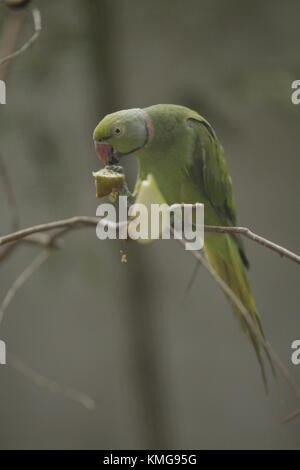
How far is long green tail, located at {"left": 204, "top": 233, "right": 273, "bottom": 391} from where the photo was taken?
1.27 ft

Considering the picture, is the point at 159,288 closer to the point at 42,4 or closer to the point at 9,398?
the point at 9,398

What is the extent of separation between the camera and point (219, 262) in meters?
0.40

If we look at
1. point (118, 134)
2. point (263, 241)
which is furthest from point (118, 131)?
point (263, 241)

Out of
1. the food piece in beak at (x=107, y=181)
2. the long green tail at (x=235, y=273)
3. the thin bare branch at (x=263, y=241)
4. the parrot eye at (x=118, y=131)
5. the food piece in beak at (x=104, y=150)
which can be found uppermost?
the parrot eye at (x=118, y=131)

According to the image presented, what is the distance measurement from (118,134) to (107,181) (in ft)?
0.10

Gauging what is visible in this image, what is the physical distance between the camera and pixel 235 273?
15.4 inches

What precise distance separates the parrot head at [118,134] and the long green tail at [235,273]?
9cm

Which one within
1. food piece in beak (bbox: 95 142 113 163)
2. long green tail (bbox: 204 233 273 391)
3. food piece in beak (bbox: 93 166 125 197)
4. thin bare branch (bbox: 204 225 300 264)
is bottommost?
long green tail (bbox: 204 233 273 391)

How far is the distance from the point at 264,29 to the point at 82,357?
0.94 meters

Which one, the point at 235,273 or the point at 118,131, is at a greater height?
the point at 118,131

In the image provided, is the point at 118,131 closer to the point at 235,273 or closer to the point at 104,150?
the point at 104,150

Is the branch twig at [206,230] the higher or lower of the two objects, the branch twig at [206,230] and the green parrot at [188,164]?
the lower

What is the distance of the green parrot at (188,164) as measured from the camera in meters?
0.34

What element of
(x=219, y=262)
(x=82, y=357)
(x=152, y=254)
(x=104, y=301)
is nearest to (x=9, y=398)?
(x=82, y=357)
